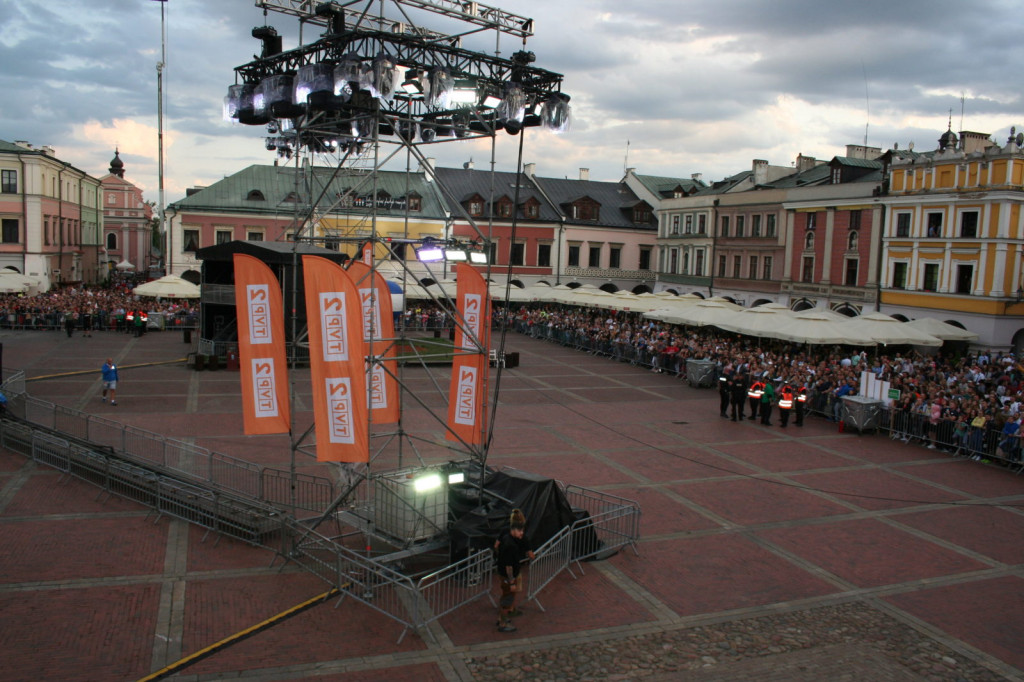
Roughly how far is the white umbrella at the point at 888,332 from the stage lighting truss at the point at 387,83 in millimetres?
18564

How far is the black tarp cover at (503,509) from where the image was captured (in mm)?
10961

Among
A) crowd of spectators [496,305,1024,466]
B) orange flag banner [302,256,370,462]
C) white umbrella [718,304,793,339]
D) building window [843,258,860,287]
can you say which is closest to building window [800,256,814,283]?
building window [843,258,860,287]

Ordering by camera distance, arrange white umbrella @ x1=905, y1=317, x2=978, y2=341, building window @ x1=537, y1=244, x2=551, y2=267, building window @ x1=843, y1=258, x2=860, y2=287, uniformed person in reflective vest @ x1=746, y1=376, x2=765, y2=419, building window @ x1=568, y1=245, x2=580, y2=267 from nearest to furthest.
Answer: uniformed person in reflective vest @ x1=746, y1=376, x2=765, y2=419 → white umbrella @ x1=905, y1=317, x2=978, y2=341 → building window @ x1=843, y1=258, x2=860, y2=287 → building window @ x1=537, y1=244, x2=551, y2=267 → building window @ x1=568, y1=245, x2=580, y2=267

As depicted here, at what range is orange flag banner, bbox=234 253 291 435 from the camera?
11.7 meters

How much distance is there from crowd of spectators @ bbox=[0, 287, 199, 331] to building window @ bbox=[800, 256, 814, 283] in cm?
3398

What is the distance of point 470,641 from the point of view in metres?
9.34

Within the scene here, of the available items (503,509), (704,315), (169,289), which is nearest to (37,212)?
(169,289)

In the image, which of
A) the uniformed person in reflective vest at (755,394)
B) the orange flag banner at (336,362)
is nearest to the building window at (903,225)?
the uniformed person in reflective vest at (755,394)

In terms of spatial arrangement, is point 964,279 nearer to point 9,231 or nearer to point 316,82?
point 316,82

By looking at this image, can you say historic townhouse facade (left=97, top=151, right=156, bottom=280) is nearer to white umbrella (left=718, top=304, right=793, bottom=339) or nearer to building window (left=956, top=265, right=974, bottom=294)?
white umbrella (left=718, top=304, right=793, bottom=339)

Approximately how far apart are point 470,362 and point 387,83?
4.50 meters

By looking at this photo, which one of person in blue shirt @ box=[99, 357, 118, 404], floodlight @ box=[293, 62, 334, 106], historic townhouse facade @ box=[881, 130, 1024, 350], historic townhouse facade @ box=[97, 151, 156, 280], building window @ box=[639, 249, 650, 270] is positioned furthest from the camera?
historic townhouse facade @ box=[97, 151, 156, 280]

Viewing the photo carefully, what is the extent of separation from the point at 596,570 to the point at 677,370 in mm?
20232

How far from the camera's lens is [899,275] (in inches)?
1538
